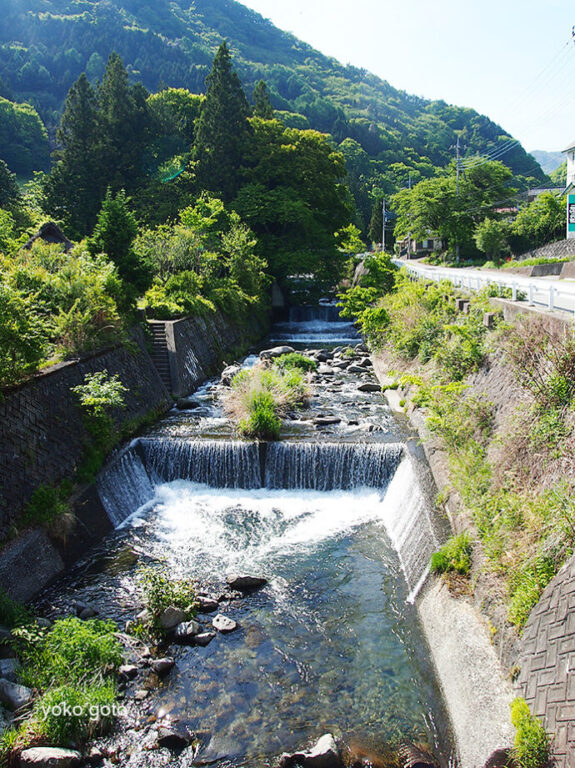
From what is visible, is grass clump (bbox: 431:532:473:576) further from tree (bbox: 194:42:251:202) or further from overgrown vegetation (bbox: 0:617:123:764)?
tree (bbox: 194:42:251:202)

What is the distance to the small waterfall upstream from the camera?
1129 centimetres

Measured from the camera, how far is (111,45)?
388 ft

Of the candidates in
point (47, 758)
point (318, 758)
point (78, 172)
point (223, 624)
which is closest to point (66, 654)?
point (47, 758)

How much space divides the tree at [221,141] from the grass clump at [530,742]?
1290 inches

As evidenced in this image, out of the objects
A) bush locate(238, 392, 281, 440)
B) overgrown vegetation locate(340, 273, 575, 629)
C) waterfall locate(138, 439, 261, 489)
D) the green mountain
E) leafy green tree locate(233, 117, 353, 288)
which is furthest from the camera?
the green mountain

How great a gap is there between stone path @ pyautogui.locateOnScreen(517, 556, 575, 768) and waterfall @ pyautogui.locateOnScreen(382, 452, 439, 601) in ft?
8.72

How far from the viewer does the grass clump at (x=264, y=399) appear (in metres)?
12.9

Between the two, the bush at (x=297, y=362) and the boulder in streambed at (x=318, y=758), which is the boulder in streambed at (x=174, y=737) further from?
the bush at (x=297, y=362)

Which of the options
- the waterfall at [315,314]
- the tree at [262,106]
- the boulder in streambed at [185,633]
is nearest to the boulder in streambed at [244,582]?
the boulder in streambed at [185,633]

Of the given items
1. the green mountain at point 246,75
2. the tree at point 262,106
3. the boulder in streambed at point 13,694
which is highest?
the green mountain at point 246,75

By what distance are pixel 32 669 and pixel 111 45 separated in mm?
139258

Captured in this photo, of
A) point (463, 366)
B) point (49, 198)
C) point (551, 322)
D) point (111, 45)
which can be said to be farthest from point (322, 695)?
point (111, 45)

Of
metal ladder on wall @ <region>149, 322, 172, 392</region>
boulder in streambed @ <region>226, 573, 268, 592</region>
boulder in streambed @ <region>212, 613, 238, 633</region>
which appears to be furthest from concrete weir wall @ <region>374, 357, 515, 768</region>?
metal ladder on wall @ <region>149, 322, 172, 392</region>

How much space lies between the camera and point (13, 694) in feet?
19.3
